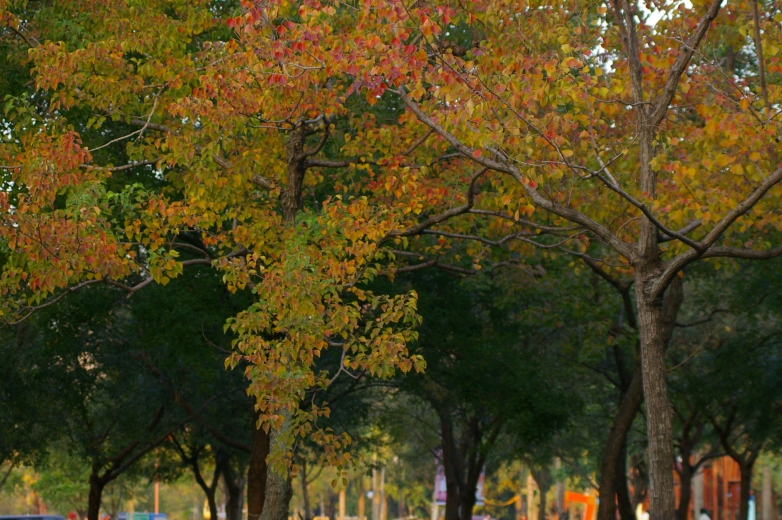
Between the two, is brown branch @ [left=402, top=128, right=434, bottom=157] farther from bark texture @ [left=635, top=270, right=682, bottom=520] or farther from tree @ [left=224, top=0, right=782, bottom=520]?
bark texture @ [left=635, top=270, right=682, bottom=520]

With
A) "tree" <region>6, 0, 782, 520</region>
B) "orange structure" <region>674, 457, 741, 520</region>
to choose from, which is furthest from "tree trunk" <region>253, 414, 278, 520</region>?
"orange structure" <region>674, 457, 741, 520</region>

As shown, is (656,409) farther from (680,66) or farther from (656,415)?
(680,66)

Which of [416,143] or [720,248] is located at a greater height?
[416,143]

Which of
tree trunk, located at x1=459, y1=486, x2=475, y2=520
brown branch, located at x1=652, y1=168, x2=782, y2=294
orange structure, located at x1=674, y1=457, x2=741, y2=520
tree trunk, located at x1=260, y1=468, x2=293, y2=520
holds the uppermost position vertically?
brown branch, located at x1=652, y1=168, x2=782, y2=294

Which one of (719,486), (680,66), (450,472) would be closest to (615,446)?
(450,472)

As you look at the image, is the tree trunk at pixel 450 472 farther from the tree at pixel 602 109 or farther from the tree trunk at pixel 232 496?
the tree at pixel 602 109

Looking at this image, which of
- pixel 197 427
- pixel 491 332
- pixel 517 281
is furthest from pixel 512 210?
pixel 197 427

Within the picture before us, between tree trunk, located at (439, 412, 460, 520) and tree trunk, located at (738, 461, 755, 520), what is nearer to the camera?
tree trunk, located at (439, 412, 460, 520)

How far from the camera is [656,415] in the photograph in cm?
1045

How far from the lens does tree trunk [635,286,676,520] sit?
1034cm

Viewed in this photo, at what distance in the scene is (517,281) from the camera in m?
19.8

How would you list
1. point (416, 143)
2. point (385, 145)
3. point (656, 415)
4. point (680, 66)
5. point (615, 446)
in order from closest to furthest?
point (656, 415) → point (680, 66) → point (416, 143) → point (385, 145) → point (615, 446)

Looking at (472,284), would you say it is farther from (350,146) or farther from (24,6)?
(24,6)

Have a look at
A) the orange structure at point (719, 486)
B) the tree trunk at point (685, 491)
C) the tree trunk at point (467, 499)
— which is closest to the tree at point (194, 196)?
the tree trunk at point (467, 499)
